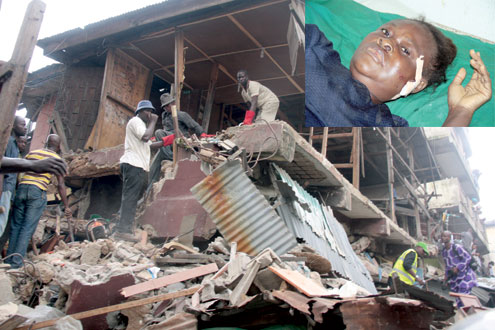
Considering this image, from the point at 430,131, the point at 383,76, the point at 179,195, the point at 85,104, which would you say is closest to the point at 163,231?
the point at 179,195

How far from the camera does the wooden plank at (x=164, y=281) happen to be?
3816 millimetres

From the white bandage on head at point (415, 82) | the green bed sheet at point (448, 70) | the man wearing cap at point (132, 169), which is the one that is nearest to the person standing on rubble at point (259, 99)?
the man wearing cap at point (132, 169)

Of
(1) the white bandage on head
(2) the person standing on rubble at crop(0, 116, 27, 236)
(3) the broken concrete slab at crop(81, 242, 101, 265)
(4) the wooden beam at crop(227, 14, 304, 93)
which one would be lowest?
(3) the broken concrete slab at crop(81, 242, 101, 265)

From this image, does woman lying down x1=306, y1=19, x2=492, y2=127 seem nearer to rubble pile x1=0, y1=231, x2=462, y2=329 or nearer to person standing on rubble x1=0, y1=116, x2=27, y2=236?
rubble pile x1=0, y1=231, x2=462, y2=329

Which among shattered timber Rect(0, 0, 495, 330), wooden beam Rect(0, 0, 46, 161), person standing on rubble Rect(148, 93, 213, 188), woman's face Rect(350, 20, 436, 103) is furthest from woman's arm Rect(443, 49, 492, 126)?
wooden beam Rect(0, 0, 46, 161)

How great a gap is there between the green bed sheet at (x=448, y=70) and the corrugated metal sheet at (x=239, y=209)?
1.95 meters

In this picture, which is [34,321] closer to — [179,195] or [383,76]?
[179,195]

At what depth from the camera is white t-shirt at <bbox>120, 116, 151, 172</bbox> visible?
19.9ft

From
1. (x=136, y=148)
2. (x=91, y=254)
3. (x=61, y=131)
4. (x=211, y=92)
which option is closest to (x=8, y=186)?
(x=91, y=254)

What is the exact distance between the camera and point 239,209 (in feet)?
17.5

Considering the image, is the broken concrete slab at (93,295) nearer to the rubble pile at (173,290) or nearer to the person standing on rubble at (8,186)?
the rubble pile at (173,290)

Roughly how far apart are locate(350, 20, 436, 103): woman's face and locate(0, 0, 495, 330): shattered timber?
1.57m

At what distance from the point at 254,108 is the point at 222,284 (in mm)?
3797

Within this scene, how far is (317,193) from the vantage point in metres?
8.16
